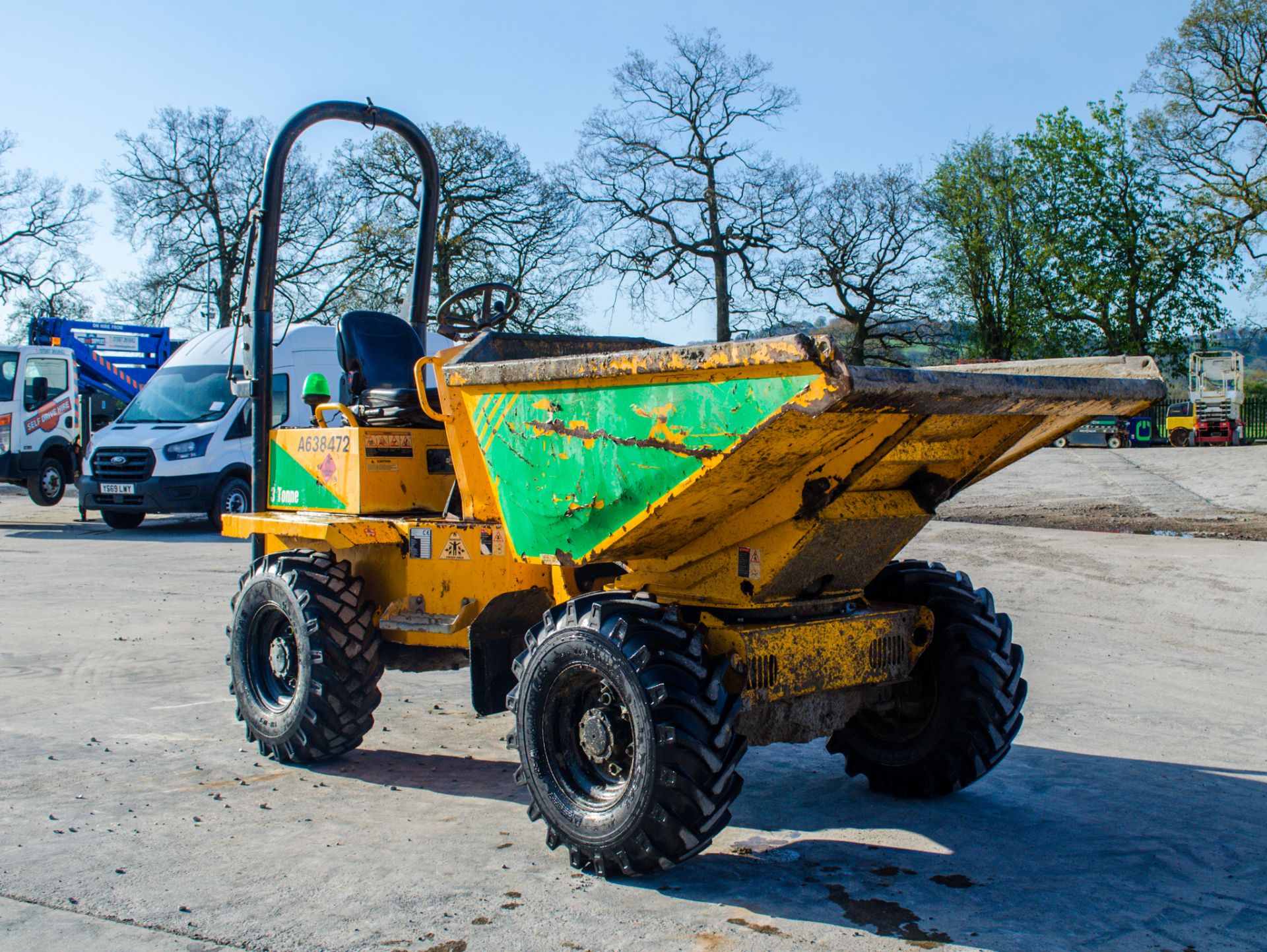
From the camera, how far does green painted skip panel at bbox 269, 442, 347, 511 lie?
5969 millimetres

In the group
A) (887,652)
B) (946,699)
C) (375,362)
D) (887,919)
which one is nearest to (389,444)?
(375,362)

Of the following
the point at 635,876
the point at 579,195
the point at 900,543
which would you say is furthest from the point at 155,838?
the point at 579,195

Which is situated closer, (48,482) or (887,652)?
(887,652)

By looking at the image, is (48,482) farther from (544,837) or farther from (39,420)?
(544,837)

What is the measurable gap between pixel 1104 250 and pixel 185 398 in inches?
1453

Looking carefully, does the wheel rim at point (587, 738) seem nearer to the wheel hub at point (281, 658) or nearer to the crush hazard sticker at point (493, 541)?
the crush hazard sticker at point (493, 541)

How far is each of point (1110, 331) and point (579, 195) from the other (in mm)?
23445

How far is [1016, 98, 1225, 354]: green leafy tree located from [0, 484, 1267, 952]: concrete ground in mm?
39016

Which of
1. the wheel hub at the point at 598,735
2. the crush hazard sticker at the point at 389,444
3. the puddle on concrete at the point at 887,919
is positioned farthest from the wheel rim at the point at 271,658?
the puddle on concrete at the point at 887,919

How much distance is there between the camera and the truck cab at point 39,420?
62.2ft

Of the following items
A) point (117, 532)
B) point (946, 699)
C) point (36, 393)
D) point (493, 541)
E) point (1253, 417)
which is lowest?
point (946, 699)

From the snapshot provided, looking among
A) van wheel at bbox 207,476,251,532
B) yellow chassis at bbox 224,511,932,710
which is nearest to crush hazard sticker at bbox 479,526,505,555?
yellow chassis at bbox 224,511,932,710

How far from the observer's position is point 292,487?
6227 mm

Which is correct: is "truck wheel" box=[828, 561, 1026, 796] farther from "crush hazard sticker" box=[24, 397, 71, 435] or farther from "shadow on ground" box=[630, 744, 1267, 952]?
"crush hazard sticker" box=[24, 397, 71, 435]
